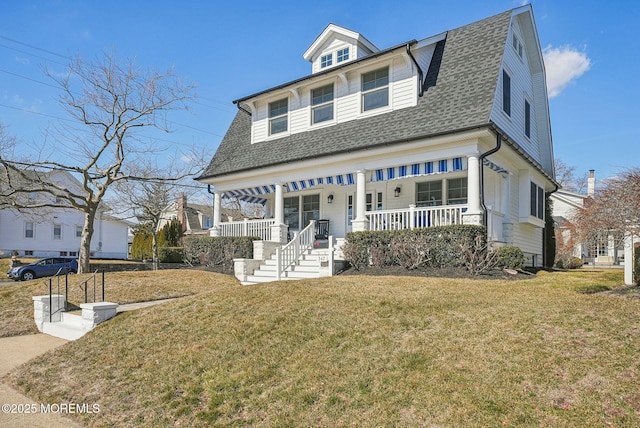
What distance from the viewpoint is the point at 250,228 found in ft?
54.9

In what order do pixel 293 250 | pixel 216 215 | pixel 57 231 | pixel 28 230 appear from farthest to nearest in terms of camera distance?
pixel 57 231 → pixel 28 230 → pixel 216 215 → pixel 293 250

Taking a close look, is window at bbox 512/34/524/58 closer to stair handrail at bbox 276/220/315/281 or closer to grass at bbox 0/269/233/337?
stair handrail at bbox 276/220/315/281

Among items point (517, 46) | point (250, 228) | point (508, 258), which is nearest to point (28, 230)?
point (250, 228)

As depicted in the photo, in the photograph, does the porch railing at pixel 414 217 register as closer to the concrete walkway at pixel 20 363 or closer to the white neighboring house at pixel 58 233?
the concrete walkway at pixel 20 363

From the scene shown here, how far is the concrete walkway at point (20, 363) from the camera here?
198 inches

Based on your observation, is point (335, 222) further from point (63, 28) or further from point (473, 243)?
point (63, 28)

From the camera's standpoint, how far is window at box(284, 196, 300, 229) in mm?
18266

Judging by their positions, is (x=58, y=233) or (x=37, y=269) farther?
(x=58, y=233)

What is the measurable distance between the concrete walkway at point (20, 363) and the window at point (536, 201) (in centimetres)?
1237

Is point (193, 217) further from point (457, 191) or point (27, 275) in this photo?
point (457, 191)

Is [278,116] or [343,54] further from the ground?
[343,54]

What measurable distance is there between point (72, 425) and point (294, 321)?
2.93m

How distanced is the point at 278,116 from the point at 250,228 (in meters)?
4.59

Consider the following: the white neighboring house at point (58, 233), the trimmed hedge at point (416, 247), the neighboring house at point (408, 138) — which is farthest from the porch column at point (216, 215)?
the white neighboring house at point (58, 233)
